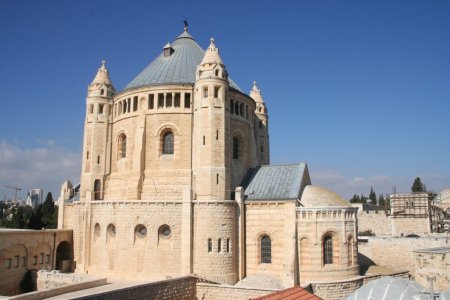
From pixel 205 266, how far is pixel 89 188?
47.9 feet

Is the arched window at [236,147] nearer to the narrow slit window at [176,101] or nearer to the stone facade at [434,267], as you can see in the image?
the narrow slit window at [176,101]

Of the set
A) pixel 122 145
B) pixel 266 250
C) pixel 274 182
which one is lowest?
pixel 266 250

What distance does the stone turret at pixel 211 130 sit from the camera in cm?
3184

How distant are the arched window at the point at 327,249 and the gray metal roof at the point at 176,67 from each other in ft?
53.7

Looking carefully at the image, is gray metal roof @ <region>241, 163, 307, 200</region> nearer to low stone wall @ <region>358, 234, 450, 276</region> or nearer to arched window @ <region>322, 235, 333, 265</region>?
arched window @ <region>322, 235, 333, 265</region>

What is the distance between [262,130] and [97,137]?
18.4 meters

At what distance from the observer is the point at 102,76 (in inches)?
1580

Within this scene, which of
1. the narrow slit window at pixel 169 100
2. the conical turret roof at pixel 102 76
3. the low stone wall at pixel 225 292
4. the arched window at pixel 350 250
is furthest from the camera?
the conical turret roof at pixel 102 76

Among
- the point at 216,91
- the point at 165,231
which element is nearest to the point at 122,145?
the point at 165,231

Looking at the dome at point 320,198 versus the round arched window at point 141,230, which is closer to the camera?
the dome at point 320,198

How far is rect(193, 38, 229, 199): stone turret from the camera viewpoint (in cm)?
3184

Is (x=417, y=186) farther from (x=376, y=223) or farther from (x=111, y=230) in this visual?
(x=111, y=230)

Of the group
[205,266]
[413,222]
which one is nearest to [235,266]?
[205,266]

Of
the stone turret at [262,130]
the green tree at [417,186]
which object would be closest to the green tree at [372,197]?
the green tree at [417,186]
